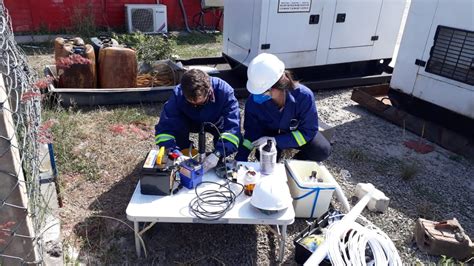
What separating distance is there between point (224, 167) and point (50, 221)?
4.30 ft

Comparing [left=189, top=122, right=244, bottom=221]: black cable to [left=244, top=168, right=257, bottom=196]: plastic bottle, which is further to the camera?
[left=244, top=168, right=257, bottom=196]: plastic bottle

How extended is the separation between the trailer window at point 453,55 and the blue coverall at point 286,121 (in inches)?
79.8

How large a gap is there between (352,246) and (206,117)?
1560 millimetres

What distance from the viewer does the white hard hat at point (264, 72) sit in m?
2.82

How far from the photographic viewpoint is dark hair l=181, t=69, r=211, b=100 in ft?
8.93

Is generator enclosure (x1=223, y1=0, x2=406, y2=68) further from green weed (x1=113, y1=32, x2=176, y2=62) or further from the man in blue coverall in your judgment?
the man in blue coverall

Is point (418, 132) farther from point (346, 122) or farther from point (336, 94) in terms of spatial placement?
point (336, 94)

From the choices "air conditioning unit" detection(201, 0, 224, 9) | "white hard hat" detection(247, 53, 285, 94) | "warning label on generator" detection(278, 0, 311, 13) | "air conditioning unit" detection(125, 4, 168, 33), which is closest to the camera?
"white hard hat" detection(247, 53, 285, 94)

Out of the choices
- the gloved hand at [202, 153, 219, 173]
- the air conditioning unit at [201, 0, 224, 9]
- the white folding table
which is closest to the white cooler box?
the white folding table

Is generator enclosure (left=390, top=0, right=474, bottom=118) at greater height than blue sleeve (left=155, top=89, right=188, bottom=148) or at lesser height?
greater

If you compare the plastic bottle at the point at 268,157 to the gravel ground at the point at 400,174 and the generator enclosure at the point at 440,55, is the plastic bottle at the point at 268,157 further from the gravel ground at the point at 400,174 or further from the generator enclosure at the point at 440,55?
the generator enclosure at the point at 440,55

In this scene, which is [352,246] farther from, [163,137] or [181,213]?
[163,137]

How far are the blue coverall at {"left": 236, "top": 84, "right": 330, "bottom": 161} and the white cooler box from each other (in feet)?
0.69

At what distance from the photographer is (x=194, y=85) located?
272 cm
